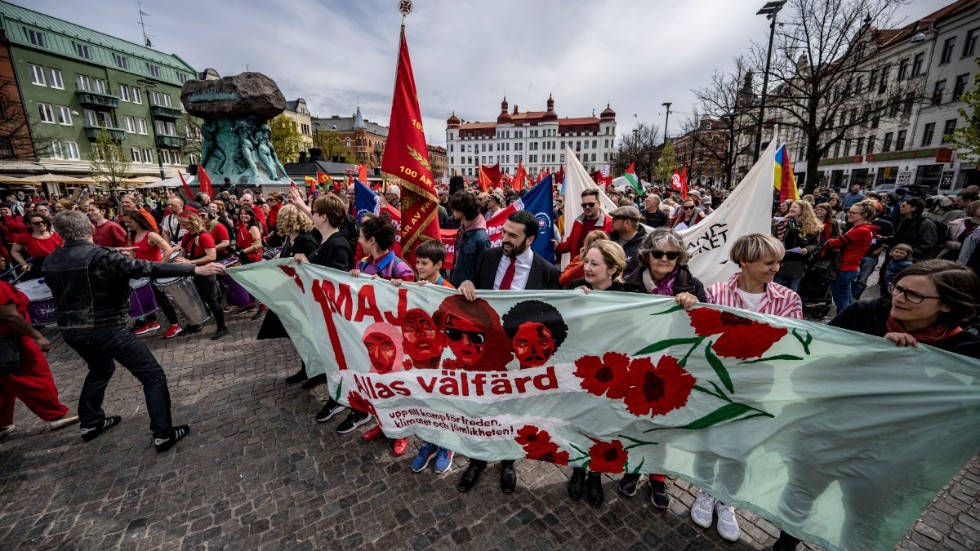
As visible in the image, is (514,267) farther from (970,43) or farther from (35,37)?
(35,37)

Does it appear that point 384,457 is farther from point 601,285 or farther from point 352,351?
point 601,285

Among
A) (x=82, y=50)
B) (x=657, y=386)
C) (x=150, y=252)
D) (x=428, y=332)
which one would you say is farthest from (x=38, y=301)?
(x=82, y=50)

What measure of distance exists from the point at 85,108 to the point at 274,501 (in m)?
57.1

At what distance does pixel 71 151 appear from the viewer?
38250 mm

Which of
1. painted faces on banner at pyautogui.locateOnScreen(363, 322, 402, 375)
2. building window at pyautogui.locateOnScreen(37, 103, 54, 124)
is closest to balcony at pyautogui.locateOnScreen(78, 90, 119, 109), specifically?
building window at pyautogui.locateOnScreen(37, 103, 54, 124)

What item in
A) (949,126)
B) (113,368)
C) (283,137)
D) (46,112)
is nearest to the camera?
(113,368)

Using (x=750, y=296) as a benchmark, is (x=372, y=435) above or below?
below

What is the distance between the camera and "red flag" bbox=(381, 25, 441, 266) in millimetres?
4266

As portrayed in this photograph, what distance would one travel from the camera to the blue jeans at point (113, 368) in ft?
10.8

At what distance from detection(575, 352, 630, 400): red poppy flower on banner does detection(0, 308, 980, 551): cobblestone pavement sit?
0.99 metres

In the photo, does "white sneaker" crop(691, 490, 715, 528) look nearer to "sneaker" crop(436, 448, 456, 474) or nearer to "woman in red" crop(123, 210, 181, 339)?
"sneaker" crop(436, 448, 456, 474)

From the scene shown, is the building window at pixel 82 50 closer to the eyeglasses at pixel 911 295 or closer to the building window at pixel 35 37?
the building window at pixel 35 37

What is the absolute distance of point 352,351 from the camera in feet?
10.6

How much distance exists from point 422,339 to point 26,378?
3.93 meters
